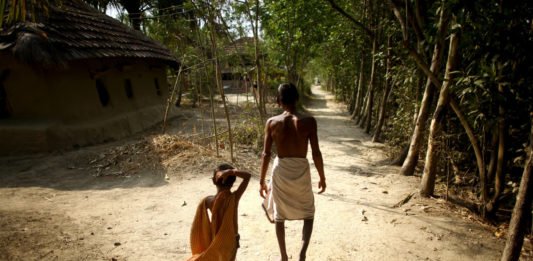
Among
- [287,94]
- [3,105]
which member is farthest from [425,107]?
[3,105]

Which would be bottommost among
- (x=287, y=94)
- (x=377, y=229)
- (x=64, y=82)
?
(x=377, y=229)

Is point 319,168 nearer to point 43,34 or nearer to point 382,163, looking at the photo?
point 382,163

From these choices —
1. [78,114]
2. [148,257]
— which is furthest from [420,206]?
[78,114]

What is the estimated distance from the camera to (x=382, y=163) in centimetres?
720

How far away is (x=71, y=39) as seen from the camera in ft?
26.2

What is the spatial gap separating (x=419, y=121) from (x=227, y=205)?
4.10 m

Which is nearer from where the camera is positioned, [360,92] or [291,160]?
[291,160]

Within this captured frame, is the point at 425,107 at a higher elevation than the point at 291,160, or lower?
higher

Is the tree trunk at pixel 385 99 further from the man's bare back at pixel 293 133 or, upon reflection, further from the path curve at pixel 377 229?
the man's bare back at pixel 293 133

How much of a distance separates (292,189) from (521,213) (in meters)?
1.79

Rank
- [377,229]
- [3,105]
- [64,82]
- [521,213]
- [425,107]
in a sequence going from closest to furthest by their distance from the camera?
1. [521,213]
2. [377,229]
3. [425,107]
4. [64,82]
5. [3,105]

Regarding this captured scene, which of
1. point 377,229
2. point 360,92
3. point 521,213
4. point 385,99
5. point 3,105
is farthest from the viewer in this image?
point 360,92

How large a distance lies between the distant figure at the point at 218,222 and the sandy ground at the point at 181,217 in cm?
99

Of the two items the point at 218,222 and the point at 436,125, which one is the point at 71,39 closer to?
the point at 218,222
